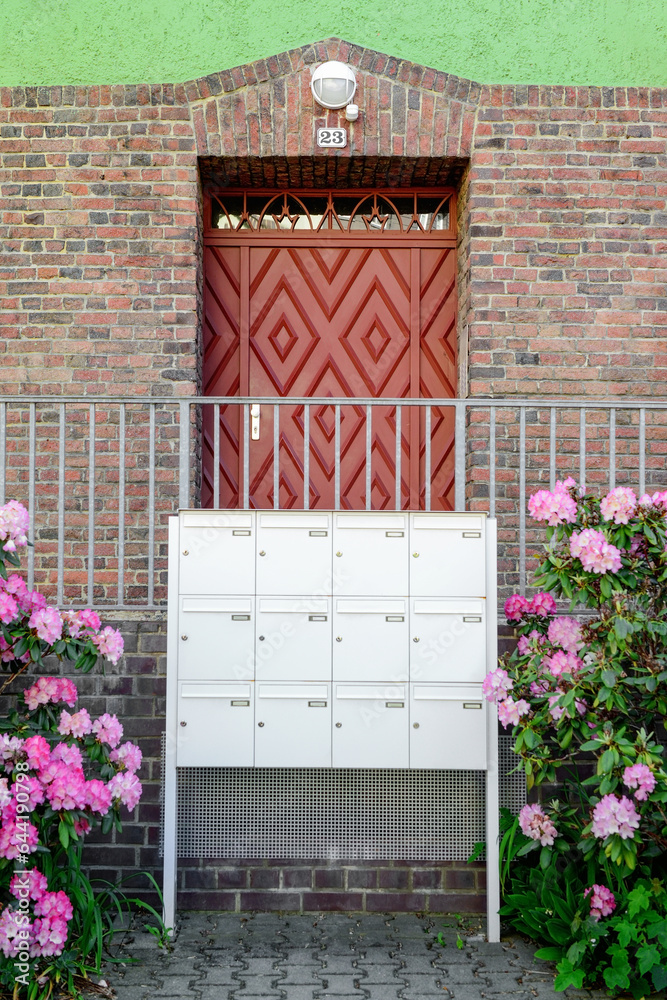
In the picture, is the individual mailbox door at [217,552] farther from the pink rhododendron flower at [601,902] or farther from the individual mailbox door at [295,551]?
the pink rhododendron flower at [601,902]

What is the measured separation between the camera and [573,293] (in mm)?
5176

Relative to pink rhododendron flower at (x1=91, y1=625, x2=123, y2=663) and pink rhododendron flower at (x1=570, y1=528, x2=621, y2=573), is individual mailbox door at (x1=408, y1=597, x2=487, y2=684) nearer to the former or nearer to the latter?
pink rhododendron flower at (x1=570, y1=528, x2=621, y2=573)

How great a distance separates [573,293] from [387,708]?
265cm

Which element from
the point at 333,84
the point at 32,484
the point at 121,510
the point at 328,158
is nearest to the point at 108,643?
the point at 121,510

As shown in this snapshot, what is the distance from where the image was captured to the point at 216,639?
4250mm

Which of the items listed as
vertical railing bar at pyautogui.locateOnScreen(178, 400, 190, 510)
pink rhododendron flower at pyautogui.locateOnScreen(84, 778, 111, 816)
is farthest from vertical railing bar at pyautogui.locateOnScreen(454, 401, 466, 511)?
pink rhododendron flower at pyautogui.locateOnScreen(84, 778, 111, 816)

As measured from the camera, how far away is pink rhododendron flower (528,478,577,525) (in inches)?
150

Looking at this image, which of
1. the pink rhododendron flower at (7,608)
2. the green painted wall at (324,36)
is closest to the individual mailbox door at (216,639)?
the pink rhododendron flower at (7,608)

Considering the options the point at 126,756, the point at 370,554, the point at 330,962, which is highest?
the point at 370,554

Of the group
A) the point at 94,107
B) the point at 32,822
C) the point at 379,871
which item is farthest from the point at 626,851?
the point at 94,107

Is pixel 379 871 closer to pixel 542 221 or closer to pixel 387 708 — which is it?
pixel 387 708

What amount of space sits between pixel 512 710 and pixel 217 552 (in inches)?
60.9

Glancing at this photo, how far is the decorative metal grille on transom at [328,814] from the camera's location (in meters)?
4.41

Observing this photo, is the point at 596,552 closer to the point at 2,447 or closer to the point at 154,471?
the point at 154,471
